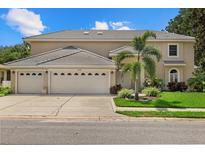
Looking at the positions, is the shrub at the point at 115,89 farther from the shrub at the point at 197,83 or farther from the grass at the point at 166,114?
the grass at the point at 166,114

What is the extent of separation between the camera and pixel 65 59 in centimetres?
2791

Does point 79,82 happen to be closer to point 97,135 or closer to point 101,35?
point 101,35

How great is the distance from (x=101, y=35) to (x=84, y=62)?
251 inches

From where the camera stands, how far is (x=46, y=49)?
105 feet

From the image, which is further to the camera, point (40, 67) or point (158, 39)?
point (158, 39)

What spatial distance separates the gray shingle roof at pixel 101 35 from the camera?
3133 cm

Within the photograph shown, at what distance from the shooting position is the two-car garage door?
26.7m

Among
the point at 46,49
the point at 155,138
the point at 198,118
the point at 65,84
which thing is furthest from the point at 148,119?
the point at 46,49

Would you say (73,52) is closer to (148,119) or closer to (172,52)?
(172,52)

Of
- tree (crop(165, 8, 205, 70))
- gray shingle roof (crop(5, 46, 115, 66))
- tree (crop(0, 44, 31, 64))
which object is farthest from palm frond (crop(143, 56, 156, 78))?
tree (crop(0, 44, 31, 64))

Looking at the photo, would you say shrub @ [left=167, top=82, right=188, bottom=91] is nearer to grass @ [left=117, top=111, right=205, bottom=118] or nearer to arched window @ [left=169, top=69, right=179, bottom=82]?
arched window @ [left=169, top=69, right=179, bottom=82]

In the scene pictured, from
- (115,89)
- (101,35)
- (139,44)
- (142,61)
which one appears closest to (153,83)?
(115,89)
